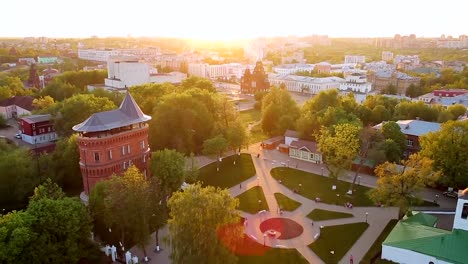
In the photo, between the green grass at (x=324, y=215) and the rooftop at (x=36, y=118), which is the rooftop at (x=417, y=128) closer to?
the green grass at (x=324, y=215)

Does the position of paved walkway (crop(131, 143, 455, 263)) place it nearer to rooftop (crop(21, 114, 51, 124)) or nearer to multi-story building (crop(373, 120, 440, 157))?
multi-story building (crop(373, 120, 440, 157))

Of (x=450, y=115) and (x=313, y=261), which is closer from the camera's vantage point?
(x=313, y=261)

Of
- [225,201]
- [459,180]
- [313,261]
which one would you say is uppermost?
[225,201]

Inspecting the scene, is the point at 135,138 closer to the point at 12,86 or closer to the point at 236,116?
the point at 236,116

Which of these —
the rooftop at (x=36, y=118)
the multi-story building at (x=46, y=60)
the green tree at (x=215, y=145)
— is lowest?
the green tree at (x=215, y=145)

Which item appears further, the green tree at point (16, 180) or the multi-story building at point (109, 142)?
the green tree at point (16, 180)

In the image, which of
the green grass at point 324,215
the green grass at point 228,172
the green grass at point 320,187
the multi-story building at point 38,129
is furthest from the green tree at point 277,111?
the multi-story building at point 38,129

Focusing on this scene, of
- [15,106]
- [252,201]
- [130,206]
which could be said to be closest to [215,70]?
[15,106]

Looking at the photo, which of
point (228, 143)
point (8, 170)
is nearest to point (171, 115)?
point (228, 143)
